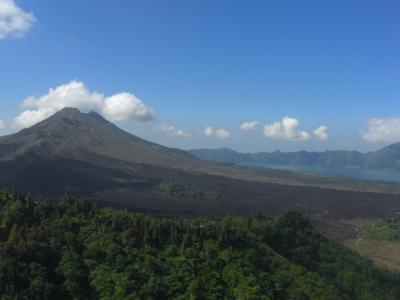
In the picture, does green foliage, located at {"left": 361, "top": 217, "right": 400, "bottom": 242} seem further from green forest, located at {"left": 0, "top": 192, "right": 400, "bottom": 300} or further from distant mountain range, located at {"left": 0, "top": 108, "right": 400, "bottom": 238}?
green forest, located at {"left": 0, "top": 192, "right": 400, "bottom": 300}

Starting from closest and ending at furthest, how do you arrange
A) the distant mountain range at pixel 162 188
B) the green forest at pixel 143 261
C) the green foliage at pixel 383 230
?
the green forest at pixel 143 261 → the green foliage at pixel 383 230 → the distant mountain range at pixel 162 188

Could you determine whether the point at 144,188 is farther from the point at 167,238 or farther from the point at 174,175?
the point at 167,238

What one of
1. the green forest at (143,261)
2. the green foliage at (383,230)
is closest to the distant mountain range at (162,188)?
the green foliage at (383,230)

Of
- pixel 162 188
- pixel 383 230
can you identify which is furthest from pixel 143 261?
pixel 162 188

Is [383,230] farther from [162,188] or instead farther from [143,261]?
[143,261]

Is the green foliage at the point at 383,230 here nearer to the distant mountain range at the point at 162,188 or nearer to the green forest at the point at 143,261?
the distant mountain range at the point at 162,188

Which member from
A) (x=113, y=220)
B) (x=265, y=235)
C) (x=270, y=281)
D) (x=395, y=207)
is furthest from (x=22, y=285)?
(x=395, y=207)
